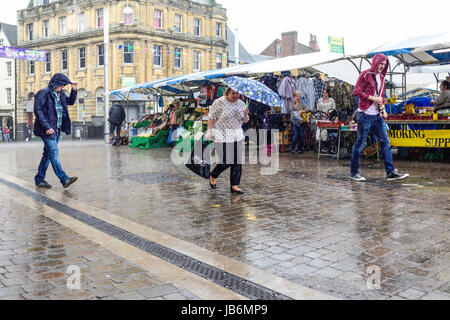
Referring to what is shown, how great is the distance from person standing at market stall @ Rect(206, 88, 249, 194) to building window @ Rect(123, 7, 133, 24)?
34853 millimetres

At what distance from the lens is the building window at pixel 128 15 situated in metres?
38.9

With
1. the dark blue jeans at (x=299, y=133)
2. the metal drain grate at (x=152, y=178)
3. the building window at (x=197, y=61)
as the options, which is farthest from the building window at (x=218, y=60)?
the metal drain grate at (x=152, y=178)

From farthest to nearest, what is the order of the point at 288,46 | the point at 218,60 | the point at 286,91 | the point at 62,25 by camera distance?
the point at 288,46 < the point at 218,60 < the point at 62,25 < the point at 286,91

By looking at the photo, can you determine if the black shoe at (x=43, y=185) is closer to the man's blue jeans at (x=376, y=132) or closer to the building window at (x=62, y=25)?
the man's blue jeans at (x=376, y=132)

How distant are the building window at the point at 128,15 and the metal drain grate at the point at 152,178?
3248 centimetres

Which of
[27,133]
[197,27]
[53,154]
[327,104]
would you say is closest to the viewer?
[53,154]

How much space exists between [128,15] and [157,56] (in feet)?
14.0

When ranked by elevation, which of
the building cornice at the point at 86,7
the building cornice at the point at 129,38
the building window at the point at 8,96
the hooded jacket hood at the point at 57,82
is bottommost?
the hooded jacket hood at the point at 57,82

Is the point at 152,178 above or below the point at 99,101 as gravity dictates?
below

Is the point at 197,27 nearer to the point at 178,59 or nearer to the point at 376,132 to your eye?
the point at 178,59

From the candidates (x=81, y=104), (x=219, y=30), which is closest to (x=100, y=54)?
(x=81, y=104)

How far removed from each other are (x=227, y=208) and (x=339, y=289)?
9.84 ft

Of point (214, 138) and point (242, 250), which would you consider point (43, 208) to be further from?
point (242, 250)

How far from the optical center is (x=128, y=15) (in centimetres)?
3912
